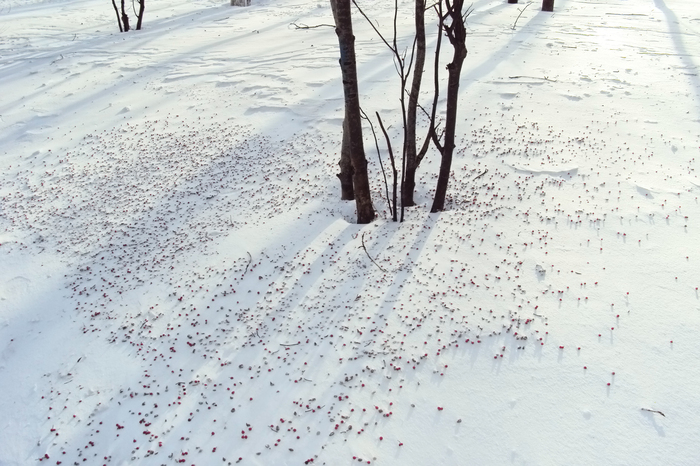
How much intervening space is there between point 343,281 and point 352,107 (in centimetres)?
161

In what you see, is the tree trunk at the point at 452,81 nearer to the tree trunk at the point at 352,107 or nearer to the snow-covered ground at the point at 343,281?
the snow-covered ground at the point at 343,281

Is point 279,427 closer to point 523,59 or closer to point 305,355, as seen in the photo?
point 305,355

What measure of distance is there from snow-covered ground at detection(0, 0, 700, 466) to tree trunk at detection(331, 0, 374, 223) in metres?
0.31

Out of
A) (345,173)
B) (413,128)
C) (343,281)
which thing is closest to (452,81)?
(413,128)

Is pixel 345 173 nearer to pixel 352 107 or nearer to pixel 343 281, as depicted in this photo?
pixel 352 107

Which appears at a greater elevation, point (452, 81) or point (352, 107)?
point (452, 81)

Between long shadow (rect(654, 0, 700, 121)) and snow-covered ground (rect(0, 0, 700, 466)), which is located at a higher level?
long shadow (rect(654, 0, 700, 121))

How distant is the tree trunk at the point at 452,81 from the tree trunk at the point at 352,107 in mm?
734

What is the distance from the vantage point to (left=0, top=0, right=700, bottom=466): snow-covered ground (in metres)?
3.09

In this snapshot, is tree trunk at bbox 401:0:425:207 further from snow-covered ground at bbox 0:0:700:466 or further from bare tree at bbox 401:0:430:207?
snow-covered ground at bbox 0:0:700:466

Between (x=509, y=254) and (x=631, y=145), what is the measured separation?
296 cm

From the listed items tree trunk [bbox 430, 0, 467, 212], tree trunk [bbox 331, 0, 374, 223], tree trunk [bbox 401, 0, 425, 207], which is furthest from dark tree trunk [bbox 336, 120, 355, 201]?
tree trunk [bbox 430, 0, 467, 212]

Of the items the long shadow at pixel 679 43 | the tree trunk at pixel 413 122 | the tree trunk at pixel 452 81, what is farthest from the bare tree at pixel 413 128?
the long shadow at pixel 679 43

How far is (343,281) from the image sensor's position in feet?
14.0
